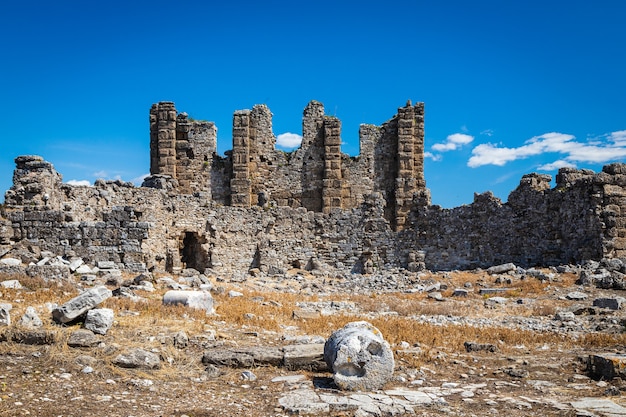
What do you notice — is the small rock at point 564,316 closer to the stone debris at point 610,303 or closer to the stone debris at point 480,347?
the stone debris at point 610,303

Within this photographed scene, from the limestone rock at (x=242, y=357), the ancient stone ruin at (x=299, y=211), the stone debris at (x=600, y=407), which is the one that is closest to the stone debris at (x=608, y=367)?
the stone debris at (x=600, y=407)

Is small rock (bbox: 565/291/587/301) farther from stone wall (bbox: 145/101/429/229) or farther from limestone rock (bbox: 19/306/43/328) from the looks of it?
limestone rock (bbox: 19/306/43/328)

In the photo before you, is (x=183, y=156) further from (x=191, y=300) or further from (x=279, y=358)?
(x=279, y=358)

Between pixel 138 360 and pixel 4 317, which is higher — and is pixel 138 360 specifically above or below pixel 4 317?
below

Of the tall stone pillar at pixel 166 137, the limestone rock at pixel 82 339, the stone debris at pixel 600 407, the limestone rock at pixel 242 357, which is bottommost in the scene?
the stone debris at pixel 600 407

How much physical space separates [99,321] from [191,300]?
278 centimetres

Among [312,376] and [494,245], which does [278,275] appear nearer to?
[494,245]

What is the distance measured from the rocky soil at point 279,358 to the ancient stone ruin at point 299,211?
10.7 feet

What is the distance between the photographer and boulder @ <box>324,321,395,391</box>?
692 centimetres

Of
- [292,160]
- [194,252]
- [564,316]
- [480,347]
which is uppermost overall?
[292,160]

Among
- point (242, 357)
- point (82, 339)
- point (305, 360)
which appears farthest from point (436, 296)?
point (82, 339)

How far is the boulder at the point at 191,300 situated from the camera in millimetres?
11162

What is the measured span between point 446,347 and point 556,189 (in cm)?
1433

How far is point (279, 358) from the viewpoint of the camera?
26.2 feet
